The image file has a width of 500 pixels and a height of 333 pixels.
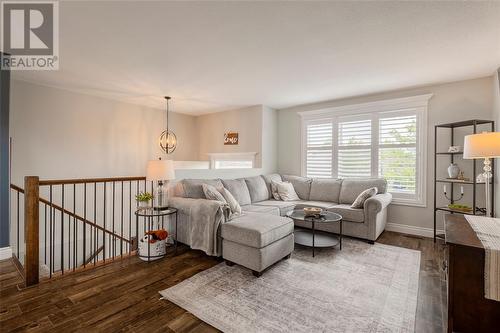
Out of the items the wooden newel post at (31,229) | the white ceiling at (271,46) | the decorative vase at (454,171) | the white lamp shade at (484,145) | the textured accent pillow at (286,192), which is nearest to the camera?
the white ceiling at (271,46)

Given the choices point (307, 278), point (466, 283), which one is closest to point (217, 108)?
point (307, 278)

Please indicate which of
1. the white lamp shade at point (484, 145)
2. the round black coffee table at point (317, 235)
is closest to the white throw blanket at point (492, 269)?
the white lamp shade at point (484, 145)

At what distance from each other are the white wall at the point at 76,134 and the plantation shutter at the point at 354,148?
4.23 m

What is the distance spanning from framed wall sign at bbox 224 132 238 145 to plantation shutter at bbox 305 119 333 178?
1728 mm

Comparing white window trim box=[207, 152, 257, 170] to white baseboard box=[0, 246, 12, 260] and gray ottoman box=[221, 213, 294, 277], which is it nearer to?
gray ottoman box=[221, 213, 294, 277]

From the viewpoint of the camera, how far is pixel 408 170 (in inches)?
161

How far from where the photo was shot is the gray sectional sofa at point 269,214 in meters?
2.59

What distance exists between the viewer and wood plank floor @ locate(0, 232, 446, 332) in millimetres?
1752

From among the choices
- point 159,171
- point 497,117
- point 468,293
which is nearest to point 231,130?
point 159,171

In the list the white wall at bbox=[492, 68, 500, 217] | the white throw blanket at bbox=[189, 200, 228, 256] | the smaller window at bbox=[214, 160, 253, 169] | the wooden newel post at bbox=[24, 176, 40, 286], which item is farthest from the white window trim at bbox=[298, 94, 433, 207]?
the wooden newel post at bbox=[24, 176, 40, 286]

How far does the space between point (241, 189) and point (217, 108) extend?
249 cm

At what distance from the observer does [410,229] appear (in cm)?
404

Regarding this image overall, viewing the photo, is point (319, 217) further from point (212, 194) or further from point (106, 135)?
point (106, 135)

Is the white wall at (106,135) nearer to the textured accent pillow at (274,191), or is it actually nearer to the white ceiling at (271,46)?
the white ceiling at (271,46)
